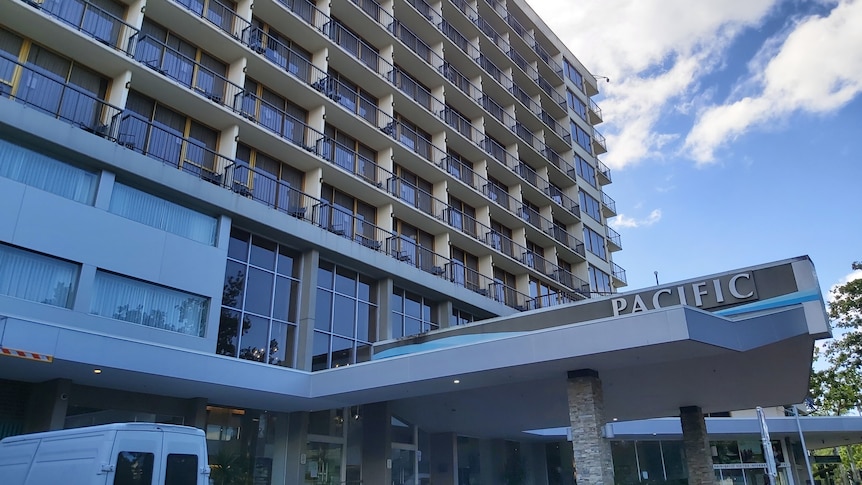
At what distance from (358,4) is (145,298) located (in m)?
16.7

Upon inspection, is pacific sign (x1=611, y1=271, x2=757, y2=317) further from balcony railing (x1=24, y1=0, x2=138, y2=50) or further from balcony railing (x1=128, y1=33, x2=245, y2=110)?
balcony railing (x1=24, y1=0, x2=138, y2=50)

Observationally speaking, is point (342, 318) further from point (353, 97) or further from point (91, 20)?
Answer: point (91, 20)

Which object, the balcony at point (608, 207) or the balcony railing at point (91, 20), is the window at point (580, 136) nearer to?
the balcony at point (608, 207)

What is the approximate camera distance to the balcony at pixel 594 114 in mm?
47625

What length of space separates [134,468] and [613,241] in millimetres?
39228

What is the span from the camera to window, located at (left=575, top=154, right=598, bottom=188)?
42.3m

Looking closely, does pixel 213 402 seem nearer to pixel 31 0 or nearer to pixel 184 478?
pixel 184 478

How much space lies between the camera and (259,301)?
766 inches

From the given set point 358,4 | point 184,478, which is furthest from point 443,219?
point 184,478

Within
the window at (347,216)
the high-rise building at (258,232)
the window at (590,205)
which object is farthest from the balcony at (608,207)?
the window at (347,216)

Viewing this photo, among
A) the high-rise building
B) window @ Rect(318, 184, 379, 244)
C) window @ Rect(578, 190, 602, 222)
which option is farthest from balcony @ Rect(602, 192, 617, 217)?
window @ Rect(318, 184, 379, 244)

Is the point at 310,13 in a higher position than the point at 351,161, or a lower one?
higher

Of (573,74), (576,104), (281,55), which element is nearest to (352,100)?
(281,55)

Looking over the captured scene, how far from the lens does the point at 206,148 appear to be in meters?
19.3
